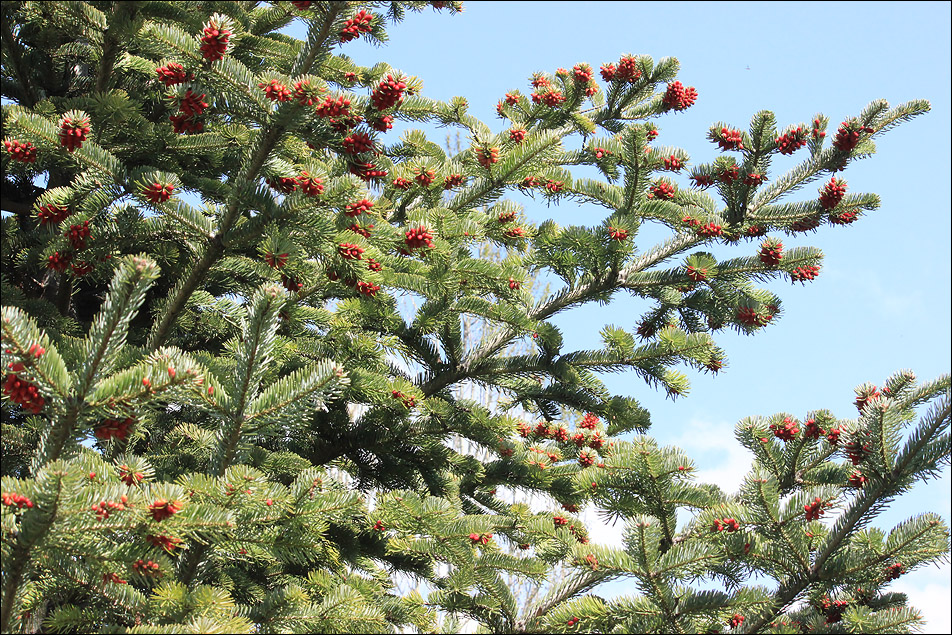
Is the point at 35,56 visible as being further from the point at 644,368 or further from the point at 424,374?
the point at 644,368

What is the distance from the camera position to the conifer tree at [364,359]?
2367mm

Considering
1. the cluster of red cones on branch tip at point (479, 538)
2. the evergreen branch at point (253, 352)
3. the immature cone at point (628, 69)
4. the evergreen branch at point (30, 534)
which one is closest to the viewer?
the evergreen branch at point (30, 534)

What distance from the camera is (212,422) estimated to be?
4660 millimetres

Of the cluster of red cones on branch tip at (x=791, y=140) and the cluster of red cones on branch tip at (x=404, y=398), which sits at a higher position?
the cluster of red cones on branch tip at (x=791, y=140)

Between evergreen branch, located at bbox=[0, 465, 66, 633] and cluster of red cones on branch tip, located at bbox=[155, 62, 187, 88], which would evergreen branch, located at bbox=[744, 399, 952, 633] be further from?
cluster of red cones on branch tip, located at bbox=[155, 62, 187, 88]

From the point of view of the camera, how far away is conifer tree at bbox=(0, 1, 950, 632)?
2367mm

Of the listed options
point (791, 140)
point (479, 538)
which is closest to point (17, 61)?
point (479, 538)

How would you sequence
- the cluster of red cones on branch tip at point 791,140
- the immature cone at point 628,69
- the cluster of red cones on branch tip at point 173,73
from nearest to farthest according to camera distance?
the cluster of red cones on branch tip at point 173,73 → the cluster of red cones on branch tip at point 791,140 → the immature cone at point 628,69

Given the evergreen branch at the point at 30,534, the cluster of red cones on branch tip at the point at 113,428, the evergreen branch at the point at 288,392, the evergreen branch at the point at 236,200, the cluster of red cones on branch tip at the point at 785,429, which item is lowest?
the evergreen branch at the point at 30,534

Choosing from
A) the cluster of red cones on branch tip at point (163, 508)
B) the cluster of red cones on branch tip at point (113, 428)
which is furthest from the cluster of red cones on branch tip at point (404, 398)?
the cluster of red cones on branch tip at point (163, 508)

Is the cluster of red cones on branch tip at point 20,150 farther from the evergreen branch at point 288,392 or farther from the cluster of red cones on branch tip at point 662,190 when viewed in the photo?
the cluster of red cones on branch tip at point 662,190

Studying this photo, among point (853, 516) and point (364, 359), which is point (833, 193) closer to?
point (853, 516)

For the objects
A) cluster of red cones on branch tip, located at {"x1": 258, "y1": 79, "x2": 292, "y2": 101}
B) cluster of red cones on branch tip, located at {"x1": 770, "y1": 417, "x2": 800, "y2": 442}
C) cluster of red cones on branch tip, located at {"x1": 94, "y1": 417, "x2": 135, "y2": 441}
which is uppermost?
cluster of red cones on branch tip, located at {"x1": 258, "y1": 79, "x2": 292, "y2": 101}

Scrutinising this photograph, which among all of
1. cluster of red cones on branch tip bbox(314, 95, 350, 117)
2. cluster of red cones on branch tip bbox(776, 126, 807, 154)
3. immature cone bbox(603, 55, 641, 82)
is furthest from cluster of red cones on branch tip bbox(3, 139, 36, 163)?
cluster of red cones on branch tip bbox(776, 126, 807, 154)
